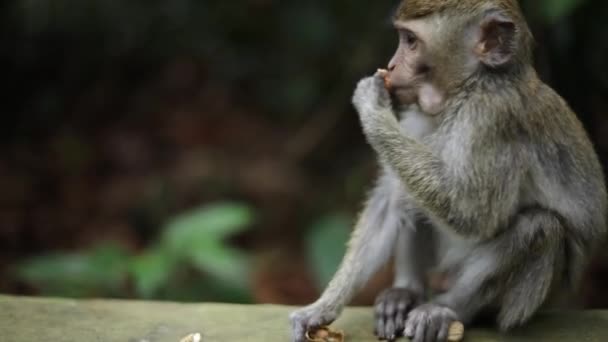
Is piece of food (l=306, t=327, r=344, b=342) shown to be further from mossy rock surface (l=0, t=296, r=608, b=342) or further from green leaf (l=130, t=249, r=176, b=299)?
green leaf (l=130, t=249, r=176, b=299)

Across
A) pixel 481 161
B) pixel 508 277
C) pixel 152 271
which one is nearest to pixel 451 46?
pixel 481 161

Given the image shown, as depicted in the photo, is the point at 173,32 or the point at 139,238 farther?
the point at 173,32

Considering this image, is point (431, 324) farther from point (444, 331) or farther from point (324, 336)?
point (324, 336)

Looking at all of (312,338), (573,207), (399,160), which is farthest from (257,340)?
(573,207)

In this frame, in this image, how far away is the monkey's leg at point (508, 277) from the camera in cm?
570

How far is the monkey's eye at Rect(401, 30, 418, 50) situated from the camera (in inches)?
225

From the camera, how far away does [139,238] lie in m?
11.2

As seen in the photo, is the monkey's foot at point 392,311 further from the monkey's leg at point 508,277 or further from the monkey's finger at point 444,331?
the monkey's finger at point 444,331

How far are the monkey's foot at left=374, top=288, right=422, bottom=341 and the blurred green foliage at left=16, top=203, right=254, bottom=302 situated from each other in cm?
184

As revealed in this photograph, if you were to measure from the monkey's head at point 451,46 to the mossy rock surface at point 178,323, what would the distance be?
1.36 meters

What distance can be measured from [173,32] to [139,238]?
2.53m

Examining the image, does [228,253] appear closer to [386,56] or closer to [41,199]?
[386,56]

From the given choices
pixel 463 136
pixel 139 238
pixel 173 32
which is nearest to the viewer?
pixel 463 136

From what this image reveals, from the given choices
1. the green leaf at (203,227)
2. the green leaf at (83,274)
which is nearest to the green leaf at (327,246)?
the green leaf at (203,227)
